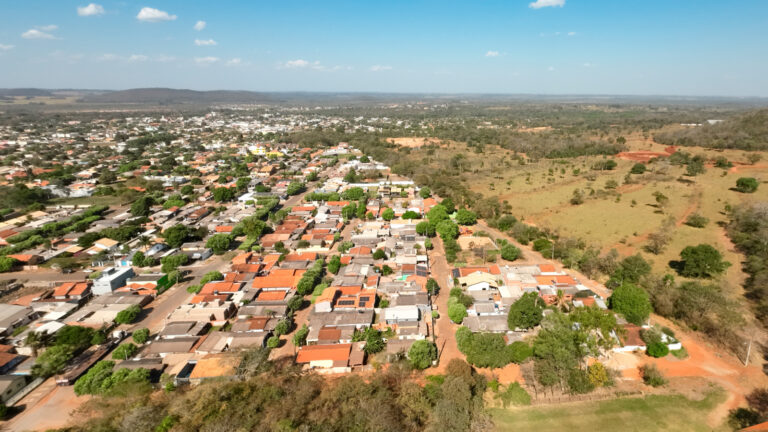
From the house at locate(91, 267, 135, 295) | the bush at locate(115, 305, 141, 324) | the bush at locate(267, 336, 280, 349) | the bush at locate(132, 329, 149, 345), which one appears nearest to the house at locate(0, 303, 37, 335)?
the house at locate(91, 267, 135, 295)

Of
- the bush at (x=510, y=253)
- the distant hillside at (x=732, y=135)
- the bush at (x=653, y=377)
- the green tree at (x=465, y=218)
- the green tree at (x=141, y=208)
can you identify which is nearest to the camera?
the bush at (x=653, y=377)

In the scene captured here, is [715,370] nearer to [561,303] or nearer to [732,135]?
[561,303]

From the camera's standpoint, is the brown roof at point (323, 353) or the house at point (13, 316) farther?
the house at point (13, 316)

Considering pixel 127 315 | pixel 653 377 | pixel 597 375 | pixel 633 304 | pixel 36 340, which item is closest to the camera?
pixel 597 375

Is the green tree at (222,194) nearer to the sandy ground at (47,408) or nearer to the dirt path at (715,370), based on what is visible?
the sandy ground at (47,408)

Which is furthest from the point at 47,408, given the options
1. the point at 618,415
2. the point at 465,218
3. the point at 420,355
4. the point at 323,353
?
the point at 465,218

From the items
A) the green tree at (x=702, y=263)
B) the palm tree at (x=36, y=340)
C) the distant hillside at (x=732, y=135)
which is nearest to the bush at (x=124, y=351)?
the palm tree at (x=36, y=340)
